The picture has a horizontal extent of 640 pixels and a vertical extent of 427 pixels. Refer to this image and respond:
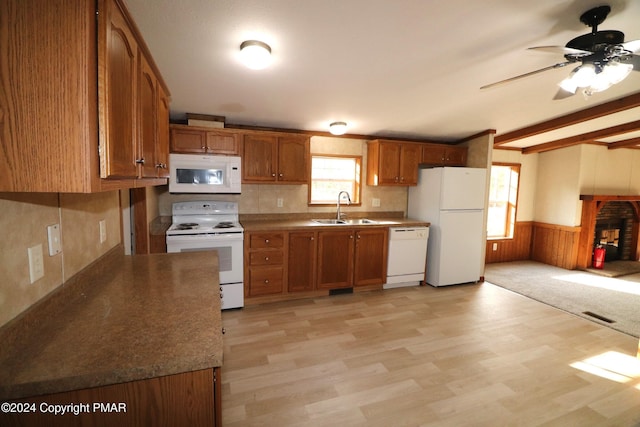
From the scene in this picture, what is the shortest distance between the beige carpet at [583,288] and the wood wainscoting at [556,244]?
0.60ft

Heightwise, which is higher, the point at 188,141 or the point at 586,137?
the point at 586,137

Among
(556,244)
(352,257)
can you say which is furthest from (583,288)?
(352,257)

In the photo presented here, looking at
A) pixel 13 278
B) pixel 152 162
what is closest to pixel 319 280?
pixel 152 162

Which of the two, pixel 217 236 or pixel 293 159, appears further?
pixel 293 159

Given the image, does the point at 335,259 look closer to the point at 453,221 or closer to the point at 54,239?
the point at 453,221

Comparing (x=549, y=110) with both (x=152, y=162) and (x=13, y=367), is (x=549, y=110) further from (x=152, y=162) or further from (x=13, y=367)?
(x=13, y=367)

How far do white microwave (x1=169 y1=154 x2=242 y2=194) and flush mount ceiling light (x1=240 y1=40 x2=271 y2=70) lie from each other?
56.2 inches

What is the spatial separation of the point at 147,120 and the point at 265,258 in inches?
84.8

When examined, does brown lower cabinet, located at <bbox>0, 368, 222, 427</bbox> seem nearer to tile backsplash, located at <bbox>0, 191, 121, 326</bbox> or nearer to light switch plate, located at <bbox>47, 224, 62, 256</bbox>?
tile backsplash, located at <bbox>0, 191, 121, 326</bbox>

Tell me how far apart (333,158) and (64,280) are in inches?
135

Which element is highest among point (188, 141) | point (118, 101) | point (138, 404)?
point (188, 141)

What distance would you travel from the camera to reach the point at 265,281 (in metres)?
3.37

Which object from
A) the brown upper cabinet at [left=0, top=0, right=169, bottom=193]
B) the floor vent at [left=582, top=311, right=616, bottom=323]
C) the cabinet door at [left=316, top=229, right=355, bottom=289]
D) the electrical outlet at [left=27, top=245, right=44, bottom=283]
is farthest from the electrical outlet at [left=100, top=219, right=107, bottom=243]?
the floor vent at [left=582, top=311, right=616, bottom=323]

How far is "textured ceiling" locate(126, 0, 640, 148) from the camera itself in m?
1.71
